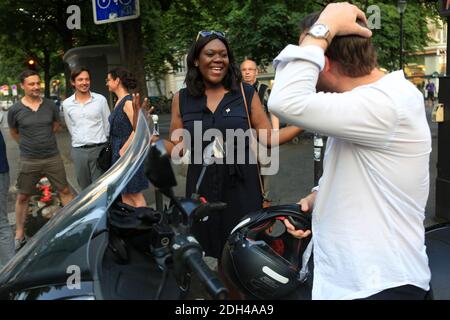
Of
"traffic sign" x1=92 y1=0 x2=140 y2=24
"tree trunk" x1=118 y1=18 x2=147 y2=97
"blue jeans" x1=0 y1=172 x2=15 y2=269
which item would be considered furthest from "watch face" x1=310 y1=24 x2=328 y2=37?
"tree trunk" x1=118 y1=18 x2=147 y2=97

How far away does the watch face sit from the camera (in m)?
1.35

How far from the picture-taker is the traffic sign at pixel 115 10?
5.93 metres

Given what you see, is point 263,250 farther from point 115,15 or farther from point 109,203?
point 115,15

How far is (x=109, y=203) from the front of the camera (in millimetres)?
1521

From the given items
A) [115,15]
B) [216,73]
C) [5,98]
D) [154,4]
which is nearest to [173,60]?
[154,4]

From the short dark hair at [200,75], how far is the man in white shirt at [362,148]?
1.21 m

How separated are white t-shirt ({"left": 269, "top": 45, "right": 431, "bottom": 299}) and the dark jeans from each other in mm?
17

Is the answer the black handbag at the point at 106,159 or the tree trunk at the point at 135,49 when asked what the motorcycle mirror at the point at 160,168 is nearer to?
the black handbag at the point at 106,159

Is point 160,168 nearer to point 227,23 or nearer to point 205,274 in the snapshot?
point 205,274

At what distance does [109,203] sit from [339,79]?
0.79 meters

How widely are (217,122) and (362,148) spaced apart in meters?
1.27

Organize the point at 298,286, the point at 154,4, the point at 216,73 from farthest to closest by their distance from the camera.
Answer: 1. the point at 154,4
2. the point at 216,73
3. the point at 298,286

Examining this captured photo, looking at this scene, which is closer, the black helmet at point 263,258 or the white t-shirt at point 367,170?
the white t-shirt at point 367,170


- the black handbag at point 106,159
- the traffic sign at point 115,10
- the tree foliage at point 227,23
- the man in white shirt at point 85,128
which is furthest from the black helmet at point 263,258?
the tree foliage at point 227,23
